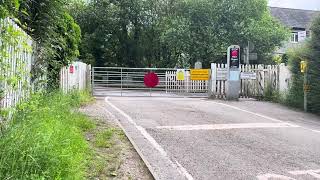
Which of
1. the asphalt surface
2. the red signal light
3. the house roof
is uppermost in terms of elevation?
the house roof

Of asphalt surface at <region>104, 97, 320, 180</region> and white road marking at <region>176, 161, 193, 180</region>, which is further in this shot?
asphalt surface at <region>104, 97, 320, 180</region>

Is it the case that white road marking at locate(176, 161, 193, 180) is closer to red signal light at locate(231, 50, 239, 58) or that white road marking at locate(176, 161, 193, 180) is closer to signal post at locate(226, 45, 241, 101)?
signal post at locate(226, 45, 241, 101)

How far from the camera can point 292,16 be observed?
50.5m

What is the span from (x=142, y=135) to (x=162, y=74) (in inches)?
645

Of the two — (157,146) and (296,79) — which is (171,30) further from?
(157,146)

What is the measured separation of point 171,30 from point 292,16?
24893mm

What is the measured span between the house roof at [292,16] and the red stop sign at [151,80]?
28.2 meters

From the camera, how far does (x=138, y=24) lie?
120 feet

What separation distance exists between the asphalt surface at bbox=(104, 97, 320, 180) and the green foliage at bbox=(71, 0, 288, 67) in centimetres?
1792

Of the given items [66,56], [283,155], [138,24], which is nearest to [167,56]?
[138,24]

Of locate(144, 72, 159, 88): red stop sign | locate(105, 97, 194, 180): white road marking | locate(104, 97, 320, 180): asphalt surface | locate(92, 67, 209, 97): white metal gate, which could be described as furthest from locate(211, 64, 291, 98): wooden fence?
locate(105, 97, 194, 180): white road marking

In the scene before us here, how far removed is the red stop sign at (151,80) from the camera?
955 inches

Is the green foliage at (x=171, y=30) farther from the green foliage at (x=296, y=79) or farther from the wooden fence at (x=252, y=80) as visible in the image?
the green foliage at (x=296, y=79)

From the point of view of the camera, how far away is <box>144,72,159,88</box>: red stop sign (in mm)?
24266
